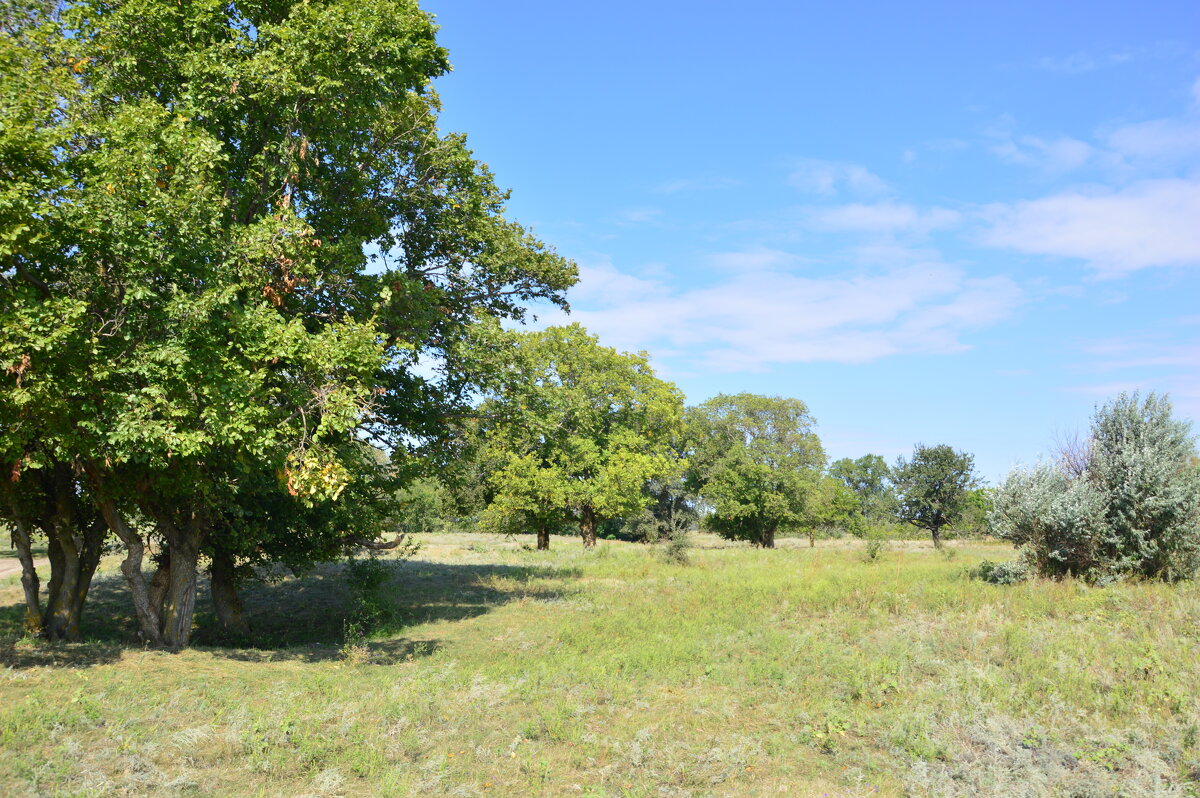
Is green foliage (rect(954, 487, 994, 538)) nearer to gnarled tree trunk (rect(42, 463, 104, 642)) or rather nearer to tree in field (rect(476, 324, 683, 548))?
tree in field (rect(476, 324, 683, 548))

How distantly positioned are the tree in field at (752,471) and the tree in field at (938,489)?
776cm

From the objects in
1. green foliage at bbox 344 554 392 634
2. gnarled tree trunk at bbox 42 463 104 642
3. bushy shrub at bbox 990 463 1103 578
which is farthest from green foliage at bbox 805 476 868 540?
gnarled tree trunk at bbox 42 463 104 642

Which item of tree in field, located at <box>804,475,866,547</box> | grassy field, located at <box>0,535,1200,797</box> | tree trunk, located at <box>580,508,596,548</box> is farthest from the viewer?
tree in field, located at <box>804,475,866,547</box>

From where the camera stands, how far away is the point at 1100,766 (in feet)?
26.4

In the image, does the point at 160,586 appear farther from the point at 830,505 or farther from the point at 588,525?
the point at 830,505

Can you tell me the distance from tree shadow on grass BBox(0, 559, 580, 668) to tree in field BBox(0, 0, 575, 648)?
1.74m

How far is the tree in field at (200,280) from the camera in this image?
1110cm

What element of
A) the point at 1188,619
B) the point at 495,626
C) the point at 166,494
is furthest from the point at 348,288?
the point at 1188,619

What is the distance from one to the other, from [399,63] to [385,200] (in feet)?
13.6

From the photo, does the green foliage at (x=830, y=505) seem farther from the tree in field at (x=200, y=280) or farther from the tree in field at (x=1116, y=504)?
the tree in field at (x=200, y=280)

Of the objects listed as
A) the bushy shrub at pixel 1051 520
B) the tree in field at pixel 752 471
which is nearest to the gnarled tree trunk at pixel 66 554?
the bushy shrub at pixel 1051 520

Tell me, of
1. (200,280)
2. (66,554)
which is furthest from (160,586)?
(200,280)

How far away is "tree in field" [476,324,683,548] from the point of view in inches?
1486

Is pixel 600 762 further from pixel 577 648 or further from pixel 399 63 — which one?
pixel 399 63
